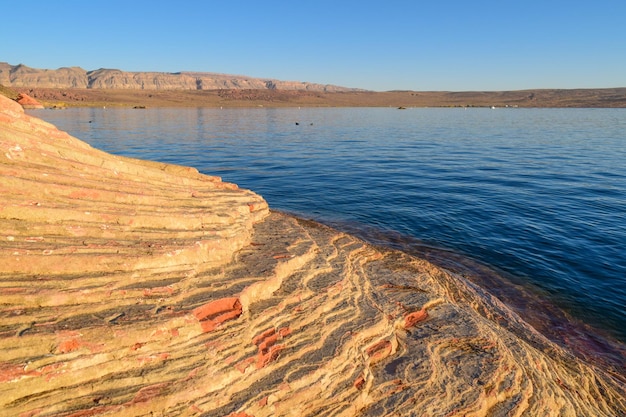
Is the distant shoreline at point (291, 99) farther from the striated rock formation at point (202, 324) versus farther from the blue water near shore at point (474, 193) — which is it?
the striated rock formation at point (202, 324)

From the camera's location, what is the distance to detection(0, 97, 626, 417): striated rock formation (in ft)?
16.6

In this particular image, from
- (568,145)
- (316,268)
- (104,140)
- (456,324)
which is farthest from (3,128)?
(568,145)

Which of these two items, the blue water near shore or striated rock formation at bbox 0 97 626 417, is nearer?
striated rock formation at bbox 0 97 626 417

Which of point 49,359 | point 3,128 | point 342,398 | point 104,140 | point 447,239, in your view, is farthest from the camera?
point 104,140

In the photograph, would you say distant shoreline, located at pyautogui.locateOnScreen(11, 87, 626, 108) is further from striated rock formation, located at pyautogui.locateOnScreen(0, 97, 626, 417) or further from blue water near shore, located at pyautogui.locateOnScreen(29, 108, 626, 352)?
striated rock formation, located at pyautogui.locateOnScreen(0, 97, 626, 417)

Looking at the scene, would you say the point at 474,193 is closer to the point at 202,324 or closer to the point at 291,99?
the point at 202,324

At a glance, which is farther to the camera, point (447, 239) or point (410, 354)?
point (447, 239)

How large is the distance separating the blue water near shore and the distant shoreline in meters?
108

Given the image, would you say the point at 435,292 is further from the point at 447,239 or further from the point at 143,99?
the point at 143,99

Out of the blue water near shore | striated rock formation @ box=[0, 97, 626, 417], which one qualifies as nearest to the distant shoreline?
the blue water near shore

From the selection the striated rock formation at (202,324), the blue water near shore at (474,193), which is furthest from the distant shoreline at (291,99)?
the striated rock formation at (202,324)

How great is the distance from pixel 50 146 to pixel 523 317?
12.9 meters

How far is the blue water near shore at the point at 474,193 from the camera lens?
42.6ft

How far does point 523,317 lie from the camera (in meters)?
10.4
